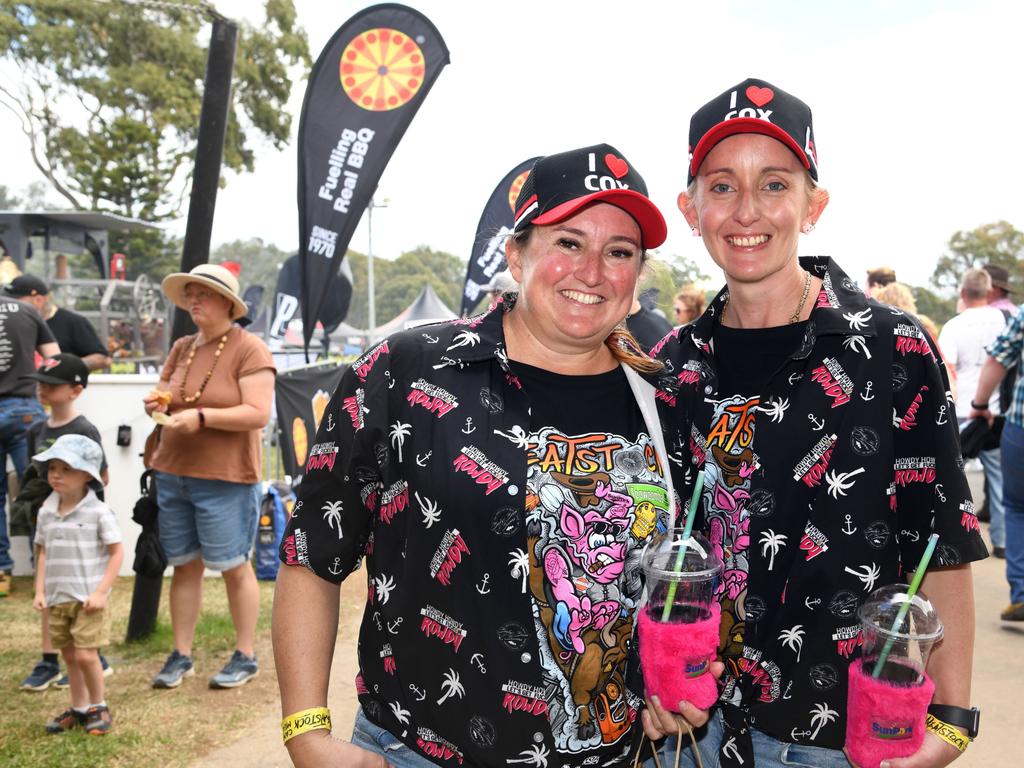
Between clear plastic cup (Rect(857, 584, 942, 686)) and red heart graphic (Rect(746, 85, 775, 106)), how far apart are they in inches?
45.7

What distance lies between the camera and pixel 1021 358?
5180mm

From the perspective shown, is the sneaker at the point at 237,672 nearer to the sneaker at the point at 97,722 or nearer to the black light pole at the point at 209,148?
the sneaker at the point at 97,722

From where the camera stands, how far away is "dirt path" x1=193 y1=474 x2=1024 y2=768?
375 centimetres

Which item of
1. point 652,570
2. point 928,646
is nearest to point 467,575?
point 652,570

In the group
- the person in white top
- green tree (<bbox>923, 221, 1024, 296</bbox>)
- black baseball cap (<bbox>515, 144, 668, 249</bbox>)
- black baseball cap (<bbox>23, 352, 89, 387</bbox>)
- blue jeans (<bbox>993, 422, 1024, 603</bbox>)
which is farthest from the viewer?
green tree (<bbox>923, 221, 1024, 296</bbox>)

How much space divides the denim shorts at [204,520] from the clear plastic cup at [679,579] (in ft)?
10.8

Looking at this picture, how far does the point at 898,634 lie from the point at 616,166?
1.19 meters

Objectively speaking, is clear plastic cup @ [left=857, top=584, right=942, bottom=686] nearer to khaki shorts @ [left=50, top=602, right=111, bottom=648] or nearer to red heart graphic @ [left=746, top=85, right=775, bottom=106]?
red heart graphic @ [left=746, top=85, right=775, bottom=106]

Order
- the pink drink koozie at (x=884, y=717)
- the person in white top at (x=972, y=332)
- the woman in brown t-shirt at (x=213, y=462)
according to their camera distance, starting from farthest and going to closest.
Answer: the person in white top at (x=972, y=332) < the woman in brown t-shirt at (x=213, y=462) < the pink drink koozie at (x=884, y=717)

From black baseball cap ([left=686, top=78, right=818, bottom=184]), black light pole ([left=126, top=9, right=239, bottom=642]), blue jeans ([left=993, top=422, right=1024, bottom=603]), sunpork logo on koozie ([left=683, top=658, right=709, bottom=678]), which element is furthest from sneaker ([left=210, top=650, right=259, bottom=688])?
blue jeans ([left=993, top=422, right=1024, bottom=603])

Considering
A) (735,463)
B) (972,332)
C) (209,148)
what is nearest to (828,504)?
(735,463)

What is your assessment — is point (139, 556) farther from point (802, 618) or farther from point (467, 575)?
point (802, 618)

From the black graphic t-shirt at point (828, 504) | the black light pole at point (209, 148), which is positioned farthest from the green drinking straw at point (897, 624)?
the black light pole at point (209, 148)

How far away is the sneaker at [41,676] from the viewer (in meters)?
4.43
